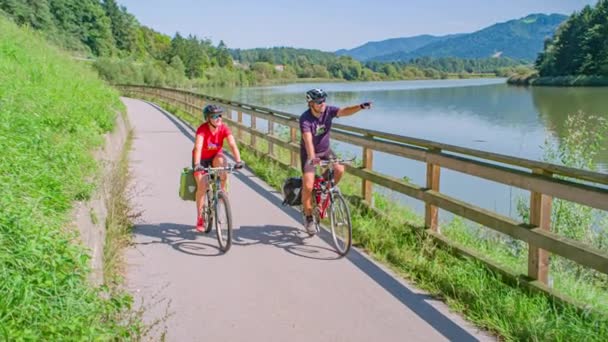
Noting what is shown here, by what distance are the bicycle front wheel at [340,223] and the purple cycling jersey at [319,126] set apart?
0.58 meters

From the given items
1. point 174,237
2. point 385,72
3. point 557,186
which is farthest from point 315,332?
point 385,72

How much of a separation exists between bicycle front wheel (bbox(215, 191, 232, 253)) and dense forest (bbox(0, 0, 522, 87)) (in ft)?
104

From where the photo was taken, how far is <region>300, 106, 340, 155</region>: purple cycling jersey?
654 cm

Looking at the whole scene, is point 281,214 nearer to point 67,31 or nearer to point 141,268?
point 141,268

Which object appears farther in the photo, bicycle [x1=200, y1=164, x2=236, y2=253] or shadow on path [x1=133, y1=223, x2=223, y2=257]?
shadow on path [x1=133, y1=223, x2=223, y2=257]

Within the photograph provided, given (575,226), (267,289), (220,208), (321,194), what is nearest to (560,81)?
(575,226)

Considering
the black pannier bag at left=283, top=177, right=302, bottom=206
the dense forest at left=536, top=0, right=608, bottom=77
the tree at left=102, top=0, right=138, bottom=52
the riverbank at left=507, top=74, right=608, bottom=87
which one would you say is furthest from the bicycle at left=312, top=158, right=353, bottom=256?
the tree at left=102, top=0, right=138, bottom=52

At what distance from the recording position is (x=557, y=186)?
4289 mm

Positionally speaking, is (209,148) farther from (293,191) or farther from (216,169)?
(293,191)

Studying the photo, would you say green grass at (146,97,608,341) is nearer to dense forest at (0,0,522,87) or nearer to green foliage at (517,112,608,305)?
green foliage at (517,112,608,305)

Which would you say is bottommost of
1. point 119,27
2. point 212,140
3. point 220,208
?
point 220,208

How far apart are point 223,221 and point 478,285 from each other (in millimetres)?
2745

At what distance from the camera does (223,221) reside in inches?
252

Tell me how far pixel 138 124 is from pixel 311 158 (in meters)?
16.4
